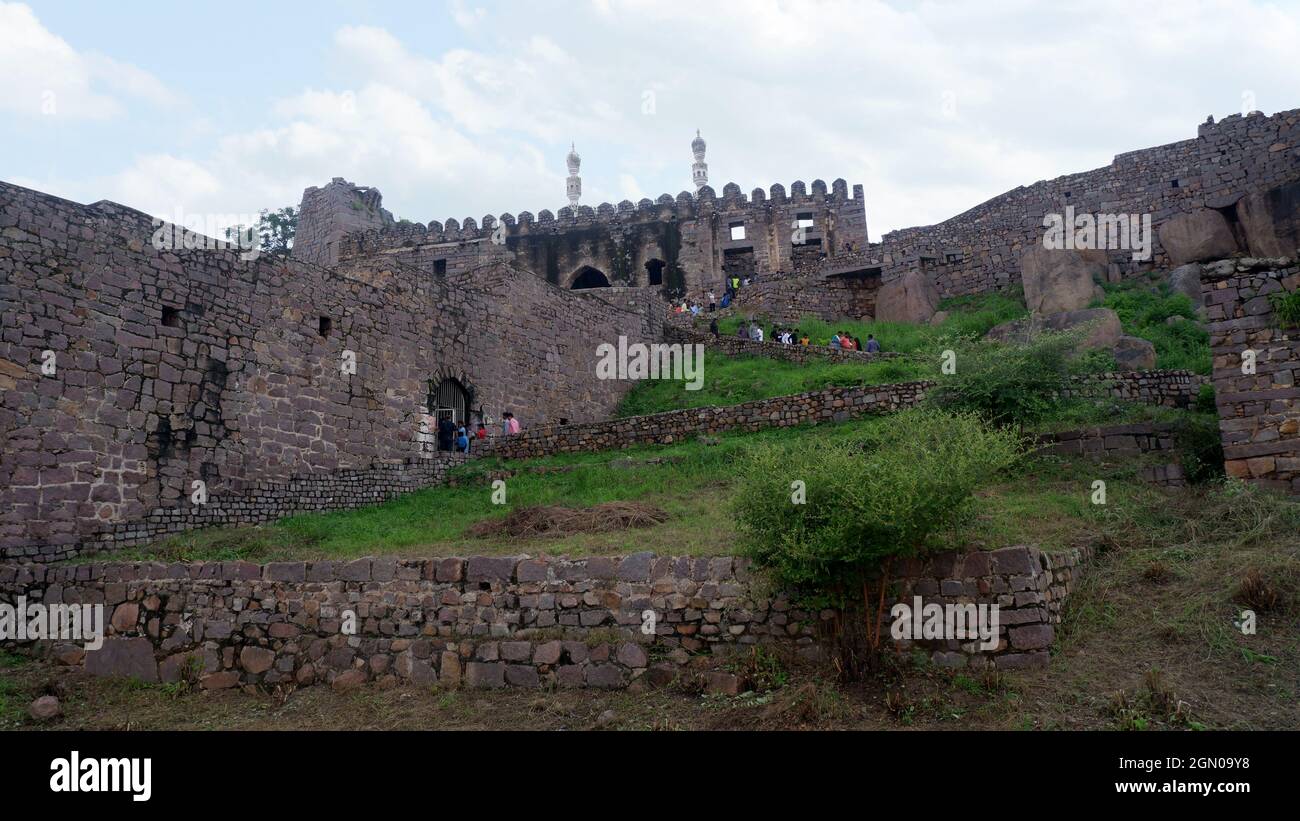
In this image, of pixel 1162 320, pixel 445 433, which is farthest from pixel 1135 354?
pixel 445 433

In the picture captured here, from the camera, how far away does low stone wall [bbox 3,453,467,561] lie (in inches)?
546

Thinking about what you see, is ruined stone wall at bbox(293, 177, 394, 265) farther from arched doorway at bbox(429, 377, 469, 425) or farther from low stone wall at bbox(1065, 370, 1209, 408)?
low stone wall at bbox(1065, 370, 1209, 408)

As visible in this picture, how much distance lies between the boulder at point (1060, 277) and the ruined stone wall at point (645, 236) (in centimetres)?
1323

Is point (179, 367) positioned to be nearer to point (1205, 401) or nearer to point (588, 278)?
point (1205, 401)

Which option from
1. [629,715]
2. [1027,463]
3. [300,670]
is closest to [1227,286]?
[1027,463]

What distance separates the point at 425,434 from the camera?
67.5 ft

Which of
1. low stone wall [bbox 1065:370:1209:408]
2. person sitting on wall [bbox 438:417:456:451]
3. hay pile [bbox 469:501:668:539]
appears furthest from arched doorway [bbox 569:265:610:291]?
hay pile [bbox 469:501:668:539]

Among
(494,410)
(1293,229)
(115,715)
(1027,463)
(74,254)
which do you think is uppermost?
(1293,229)

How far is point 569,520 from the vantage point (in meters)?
14.2

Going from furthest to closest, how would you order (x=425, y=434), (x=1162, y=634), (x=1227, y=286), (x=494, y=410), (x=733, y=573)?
1. (x=494, y=410)
2. (x=425, y=434)
3. (x=1227, y=286)
4. (x=733, y=573)
5. (x=1162, y=634)

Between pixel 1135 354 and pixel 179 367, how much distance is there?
20.0m

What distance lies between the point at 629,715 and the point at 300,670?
4748mm

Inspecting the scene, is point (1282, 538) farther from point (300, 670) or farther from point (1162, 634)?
point (300, 670)

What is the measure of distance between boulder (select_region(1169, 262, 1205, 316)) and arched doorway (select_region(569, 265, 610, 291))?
24.6m
